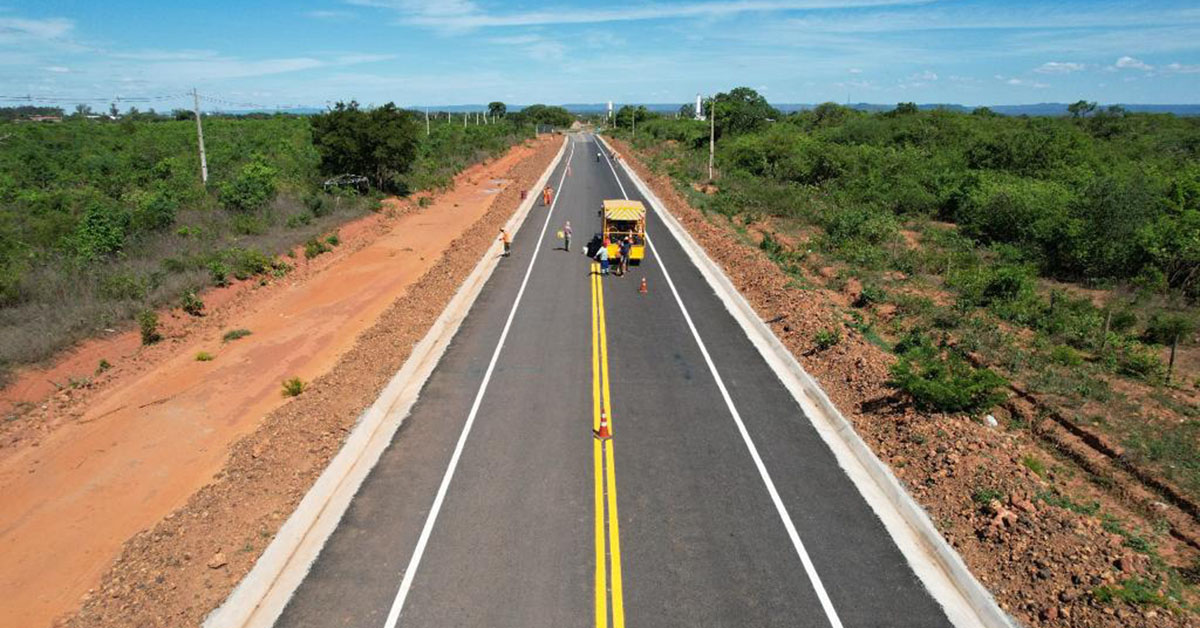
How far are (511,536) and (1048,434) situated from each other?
10071 mm

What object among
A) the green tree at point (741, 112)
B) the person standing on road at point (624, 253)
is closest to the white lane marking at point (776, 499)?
the person standing on road at point (624, 253)

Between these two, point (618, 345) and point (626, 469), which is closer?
point (626, 469)

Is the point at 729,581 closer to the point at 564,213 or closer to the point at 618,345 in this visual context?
the point at 618,345

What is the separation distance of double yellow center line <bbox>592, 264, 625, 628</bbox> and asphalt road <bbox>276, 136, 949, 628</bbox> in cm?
3

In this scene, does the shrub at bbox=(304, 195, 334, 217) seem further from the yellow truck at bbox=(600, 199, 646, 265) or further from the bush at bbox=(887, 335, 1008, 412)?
the bush at bbox=(887, 335, 1008, 412)

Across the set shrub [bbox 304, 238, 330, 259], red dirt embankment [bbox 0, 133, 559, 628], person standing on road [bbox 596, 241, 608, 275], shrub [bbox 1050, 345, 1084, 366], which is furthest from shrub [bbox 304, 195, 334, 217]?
shrub [bbox 1050, 345, 1084, 366]

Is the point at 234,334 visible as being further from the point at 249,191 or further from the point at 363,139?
the point at 363,139

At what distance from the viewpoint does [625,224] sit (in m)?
25.5

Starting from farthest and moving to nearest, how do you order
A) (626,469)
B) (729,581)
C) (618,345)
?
(618,345) < (626,469) < (729,581)

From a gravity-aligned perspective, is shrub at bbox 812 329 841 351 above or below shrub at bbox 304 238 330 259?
below

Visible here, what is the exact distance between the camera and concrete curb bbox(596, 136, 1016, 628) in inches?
291

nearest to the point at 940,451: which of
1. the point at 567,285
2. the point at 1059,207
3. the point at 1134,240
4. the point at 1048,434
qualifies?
the point at 1048,434

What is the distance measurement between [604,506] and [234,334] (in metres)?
14.5

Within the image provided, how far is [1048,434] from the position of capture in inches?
461
